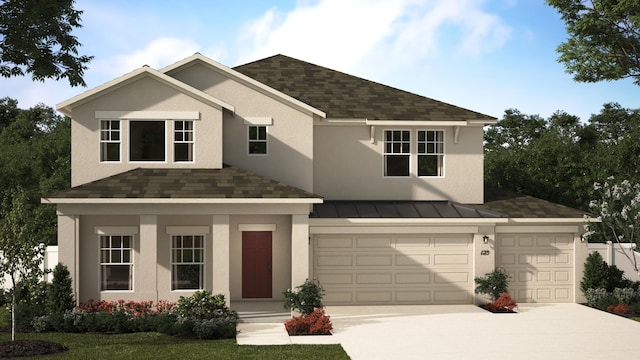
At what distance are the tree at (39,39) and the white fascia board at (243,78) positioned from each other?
660cm

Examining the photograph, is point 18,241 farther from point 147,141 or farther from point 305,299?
point 305,299

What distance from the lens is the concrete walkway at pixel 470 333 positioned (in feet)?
54.5

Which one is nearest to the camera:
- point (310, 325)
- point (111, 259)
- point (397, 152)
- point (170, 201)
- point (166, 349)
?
point (166, 349)

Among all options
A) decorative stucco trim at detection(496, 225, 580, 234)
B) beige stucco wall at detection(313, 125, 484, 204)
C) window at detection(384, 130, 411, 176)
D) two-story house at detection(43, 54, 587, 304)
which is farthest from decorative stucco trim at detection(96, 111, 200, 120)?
decorative stucco trim at detection(496, 225, 580, 234)

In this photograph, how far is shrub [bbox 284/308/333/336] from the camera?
1923cm

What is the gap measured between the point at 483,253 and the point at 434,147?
4358mm

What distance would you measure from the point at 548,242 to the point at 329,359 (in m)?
12.1

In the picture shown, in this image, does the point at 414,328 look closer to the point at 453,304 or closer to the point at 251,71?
the point at 453,304

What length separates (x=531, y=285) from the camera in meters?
25.3

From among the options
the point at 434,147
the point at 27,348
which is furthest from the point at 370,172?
the point at 27,348

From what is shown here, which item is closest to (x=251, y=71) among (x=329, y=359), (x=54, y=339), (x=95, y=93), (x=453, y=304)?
(x=95, y=93)

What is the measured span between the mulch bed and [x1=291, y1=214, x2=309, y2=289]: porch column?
22.6 ft

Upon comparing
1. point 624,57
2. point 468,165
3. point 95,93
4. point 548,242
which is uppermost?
point 624,57

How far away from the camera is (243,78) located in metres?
25.1
